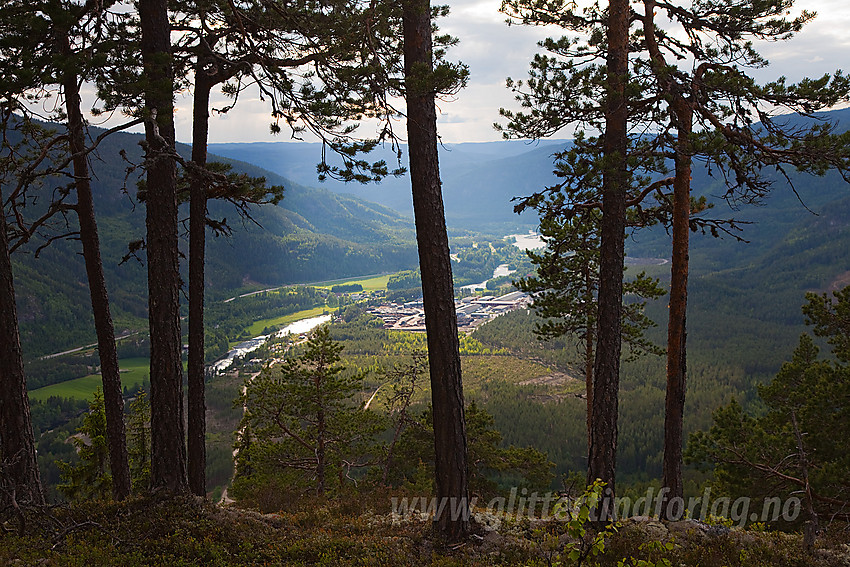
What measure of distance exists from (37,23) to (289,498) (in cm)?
770

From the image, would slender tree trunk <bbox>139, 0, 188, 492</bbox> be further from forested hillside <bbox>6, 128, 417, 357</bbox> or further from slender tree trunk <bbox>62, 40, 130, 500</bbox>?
forested hillside <bbox>6, 128, 417, 357</bbox>

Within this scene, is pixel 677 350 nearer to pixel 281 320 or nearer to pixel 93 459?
pixel 93 459

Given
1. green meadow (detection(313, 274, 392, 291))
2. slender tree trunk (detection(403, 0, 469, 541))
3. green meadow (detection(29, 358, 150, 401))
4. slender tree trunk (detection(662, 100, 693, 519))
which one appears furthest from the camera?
green meadow (detection(313, 274, 392, 291))

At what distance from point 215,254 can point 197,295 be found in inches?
4559

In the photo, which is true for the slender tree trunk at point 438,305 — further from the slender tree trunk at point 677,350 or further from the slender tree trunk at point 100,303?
the slender tree trunk at point 100,303

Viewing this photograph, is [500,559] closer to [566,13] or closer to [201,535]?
[201,535]

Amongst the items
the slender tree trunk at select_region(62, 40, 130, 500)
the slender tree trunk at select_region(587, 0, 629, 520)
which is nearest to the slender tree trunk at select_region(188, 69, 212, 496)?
the slender tree trunk at select_region(62, 40, 130, 500)

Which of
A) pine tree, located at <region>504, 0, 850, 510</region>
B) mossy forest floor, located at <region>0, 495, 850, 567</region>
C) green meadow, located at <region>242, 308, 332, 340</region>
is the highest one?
pine tree, located at <region>504, 0, 850, 510</region>

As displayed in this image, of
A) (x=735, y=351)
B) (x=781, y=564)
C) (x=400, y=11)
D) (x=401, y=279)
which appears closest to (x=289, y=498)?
(x=781, y=564)

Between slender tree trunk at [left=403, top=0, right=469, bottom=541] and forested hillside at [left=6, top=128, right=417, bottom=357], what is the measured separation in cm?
1813

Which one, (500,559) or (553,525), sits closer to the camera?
(500,559)

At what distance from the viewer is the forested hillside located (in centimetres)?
6844

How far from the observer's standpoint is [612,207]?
5449 mm

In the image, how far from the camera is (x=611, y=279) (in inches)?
217
